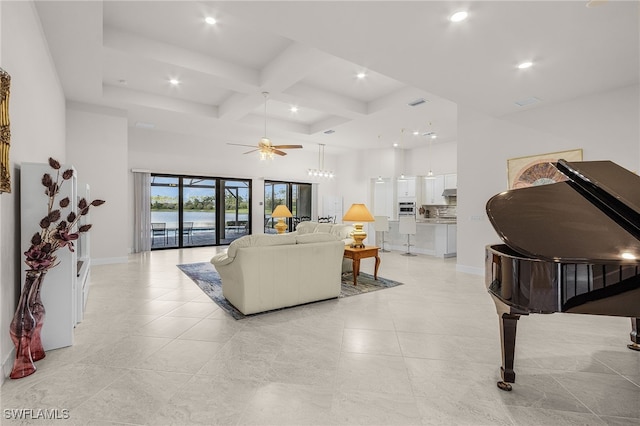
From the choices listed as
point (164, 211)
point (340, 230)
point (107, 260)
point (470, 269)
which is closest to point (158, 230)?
point (164, 211)

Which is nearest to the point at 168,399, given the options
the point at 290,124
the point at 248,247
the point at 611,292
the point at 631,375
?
the point at 248,247

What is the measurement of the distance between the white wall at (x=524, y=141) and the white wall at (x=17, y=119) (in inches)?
238

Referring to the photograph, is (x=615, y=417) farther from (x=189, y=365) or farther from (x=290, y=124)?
(x=290, y=124)

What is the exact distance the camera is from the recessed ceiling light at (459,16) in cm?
258

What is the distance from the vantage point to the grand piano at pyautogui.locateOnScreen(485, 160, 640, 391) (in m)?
→ 1.50

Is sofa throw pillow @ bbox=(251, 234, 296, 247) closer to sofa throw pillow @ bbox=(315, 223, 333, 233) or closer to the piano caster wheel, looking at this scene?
the piano caster wheel

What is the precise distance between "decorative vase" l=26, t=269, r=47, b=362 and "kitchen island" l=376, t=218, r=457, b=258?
7192 mm

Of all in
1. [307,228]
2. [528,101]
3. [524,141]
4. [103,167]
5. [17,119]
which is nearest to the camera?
[17,119]

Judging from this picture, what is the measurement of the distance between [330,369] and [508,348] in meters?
1.22

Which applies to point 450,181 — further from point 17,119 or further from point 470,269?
point 17,119

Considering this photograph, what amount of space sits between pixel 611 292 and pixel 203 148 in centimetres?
892

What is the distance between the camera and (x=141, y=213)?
7.66 meters

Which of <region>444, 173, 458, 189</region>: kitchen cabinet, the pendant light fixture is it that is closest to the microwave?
<region>444, 173, 458, 189</region>: kitchen cabinet

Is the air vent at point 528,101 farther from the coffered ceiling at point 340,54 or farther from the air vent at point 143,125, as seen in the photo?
the air vent at point 143,125
